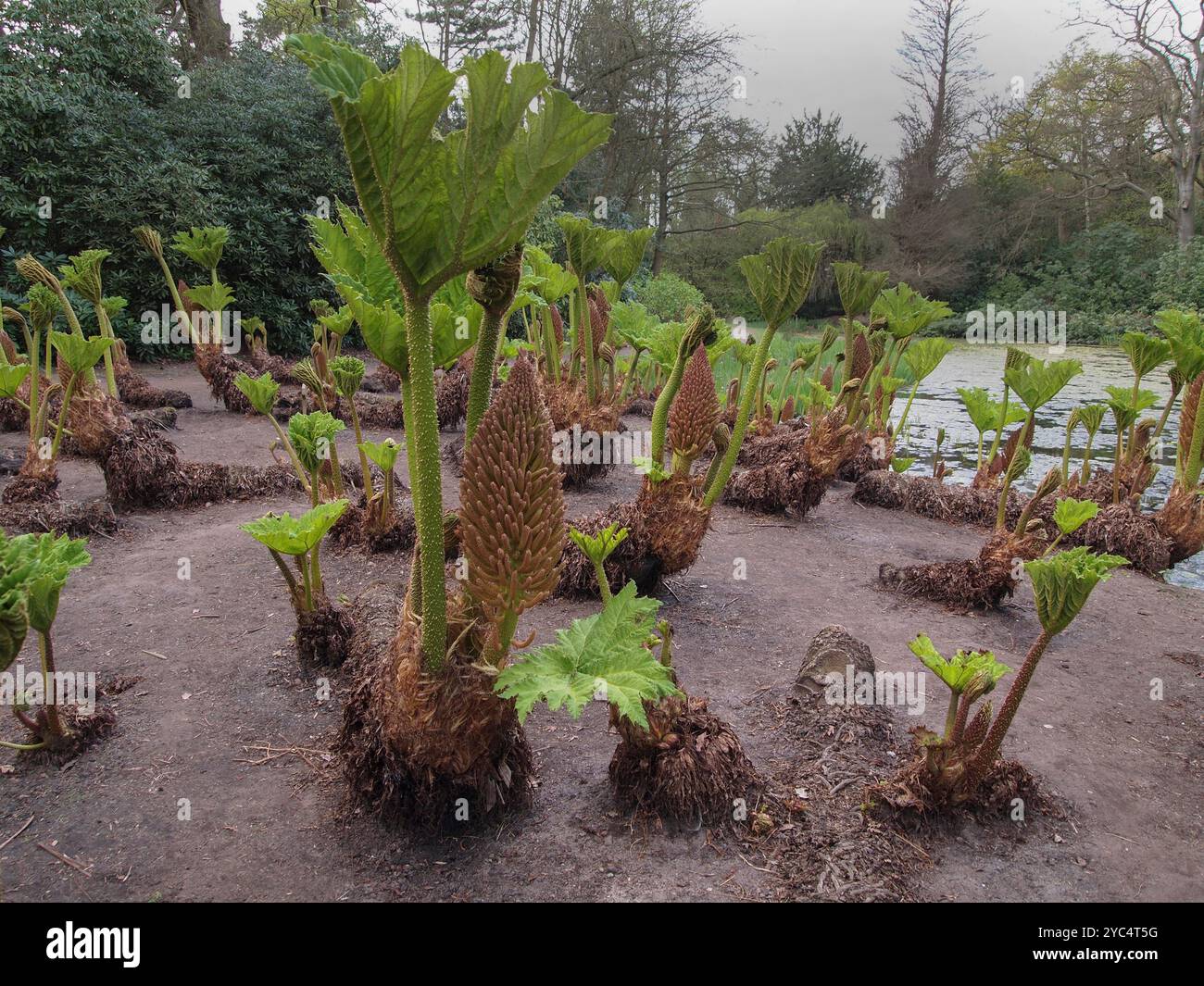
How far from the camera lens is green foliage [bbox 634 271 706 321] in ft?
55.4

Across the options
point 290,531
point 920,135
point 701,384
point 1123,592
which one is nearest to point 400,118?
point 290,531

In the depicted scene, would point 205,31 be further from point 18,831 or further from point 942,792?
point 942,792

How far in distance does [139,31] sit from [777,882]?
15268 mm

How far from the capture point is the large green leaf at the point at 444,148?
4.38ft

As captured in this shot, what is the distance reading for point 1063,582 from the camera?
192 centimetres

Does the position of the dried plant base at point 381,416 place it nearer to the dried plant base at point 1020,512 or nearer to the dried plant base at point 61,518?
the dried plant base at point 61,518

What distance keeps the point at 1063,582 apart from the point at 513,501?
142cm

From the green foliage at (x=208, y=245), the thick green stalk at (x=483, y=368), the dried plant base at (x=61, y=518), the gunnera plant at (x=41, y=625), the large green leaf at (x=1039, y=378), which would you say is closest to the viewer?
the gunnera plant at (x=41, y=625)

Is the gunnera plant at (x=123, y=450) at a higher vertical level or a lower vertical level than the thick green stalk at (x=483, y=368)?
lower

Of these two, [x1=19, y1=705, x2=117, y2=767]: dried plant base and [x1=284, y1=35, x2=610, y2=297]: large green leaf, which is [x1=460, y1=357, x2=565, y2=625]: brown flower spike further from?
→ [x1=19, y1=705, x2=117, y2=767]: dried plant base

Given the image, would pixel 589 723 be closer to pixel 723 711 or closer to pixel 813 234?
pixel 723 711

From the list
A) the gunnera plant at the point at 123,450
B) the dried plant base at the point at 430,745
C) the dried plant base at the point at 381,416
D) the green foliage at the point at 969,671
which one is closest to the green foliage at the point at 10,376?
the gunnera plant at the point at 123,450

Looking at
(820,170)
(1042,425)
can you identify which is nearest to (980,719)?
(1042,425)

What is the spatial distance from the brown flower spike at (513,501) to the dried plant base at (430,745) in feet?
0.95
